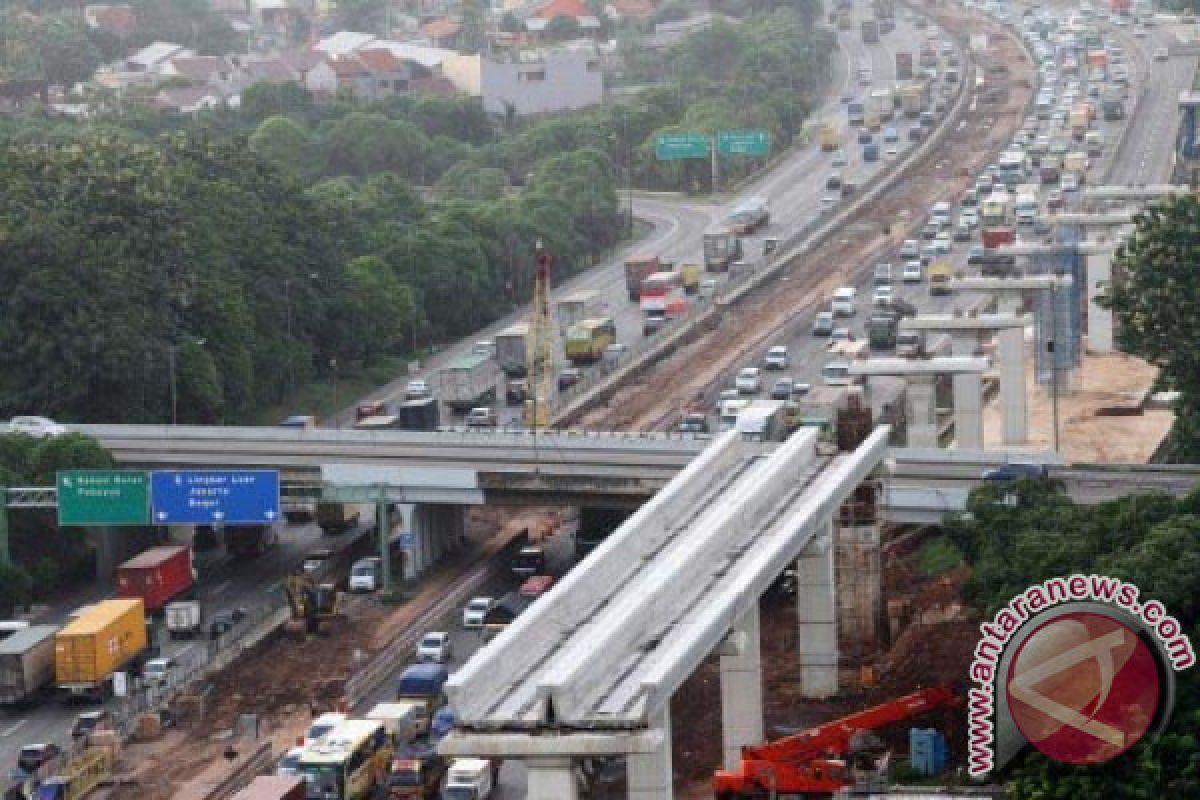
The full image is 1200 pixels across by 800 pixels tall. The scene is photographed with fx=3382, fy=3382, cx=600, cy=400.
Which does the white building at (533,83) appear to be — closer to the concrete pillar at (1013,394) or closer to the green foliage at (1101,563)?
the concrete pillar at (1013,394)

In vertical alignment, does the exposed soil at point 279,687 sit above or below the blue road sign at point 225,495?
below

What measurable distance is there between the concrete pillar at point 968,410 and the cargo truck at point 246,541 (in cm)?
1904

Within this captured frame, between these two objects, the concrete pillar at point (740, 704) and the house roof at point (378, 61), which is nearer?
the concrete pillar at point (740, 704)

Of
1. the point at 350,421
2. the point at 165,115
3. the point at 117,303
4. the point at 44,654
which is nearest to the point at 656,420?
the point at 350,421

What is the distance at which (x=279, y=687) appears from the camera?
7400cm

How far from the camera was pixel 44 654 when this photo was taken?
241 ft

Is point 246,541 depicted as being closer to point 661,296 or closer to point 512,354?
point 512,354

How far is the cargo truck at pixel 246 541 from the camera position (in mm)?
86438

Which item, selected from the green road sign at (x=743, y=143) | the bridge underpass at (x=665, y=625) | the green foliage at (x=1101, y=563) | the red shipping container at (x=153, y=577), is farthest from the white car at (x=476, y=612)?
the green road sign at (x=743, y=143)

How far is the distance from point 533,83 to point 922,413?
93.9m

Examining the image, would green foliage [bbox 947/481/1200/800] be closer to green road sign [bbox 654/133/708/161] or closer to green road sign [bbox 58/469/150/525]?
green road sign [bbox 58/469/150/525]

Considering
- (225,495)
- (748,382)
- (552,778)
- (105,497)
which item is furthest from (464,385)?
(552,778)

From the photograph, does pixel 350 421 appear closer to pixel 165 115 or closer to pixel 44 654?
pixel 44 654

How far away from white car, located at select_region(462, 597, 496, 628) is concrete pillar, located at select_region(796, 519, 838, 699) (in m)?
10.4
